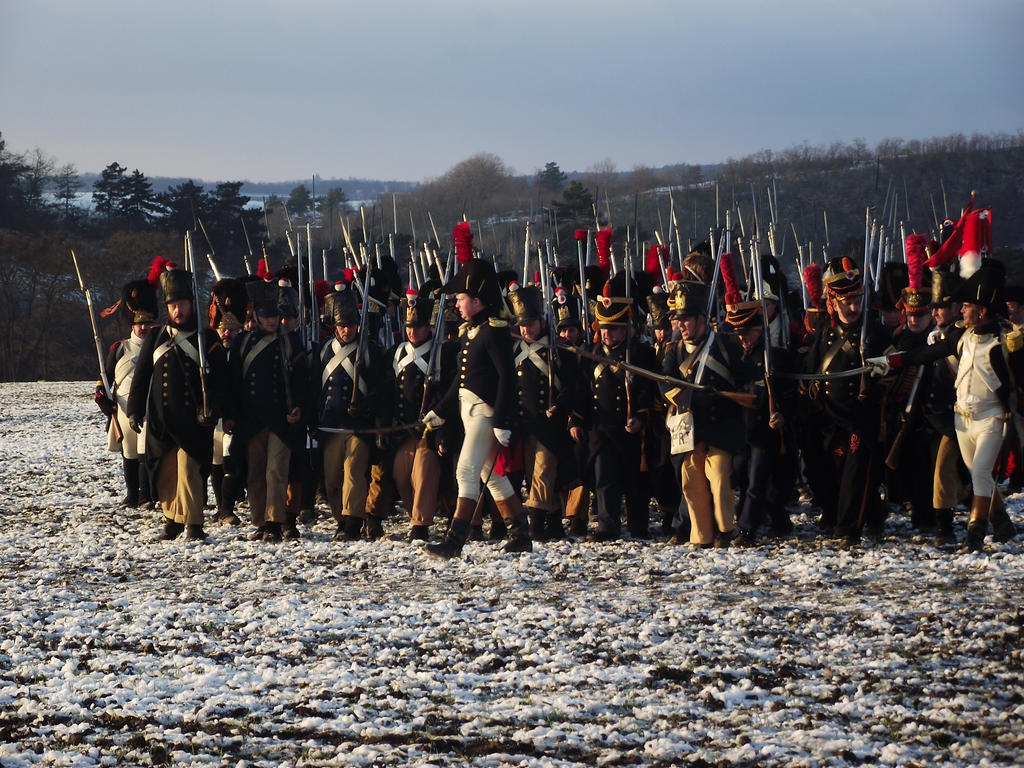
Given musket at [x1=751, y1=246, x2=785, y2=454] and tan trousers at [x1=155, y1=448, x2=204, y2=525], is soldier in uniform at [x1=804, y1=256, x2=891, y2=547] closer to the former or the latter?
musket at [x1=751, y1=246, x2=785, y2=454]

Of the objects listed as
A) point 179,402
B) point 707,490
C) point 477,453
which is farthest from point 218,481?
point 707,490

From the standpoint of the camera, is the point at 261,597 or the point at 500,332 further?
the point at 500,332

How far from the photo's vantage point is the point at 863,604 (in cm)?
784

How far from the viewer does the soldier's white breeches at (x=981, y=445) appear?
934 centimetres

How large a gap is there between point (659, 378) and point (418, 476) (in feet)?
6.91

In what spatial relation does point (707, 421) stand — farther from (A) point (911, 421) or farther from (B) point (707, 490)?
(A) point (911, 421)

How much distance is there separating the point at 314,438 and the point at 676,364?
3.15 m

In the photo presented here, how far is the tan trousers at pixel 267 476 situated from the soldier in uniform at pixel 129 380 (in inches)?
55.2

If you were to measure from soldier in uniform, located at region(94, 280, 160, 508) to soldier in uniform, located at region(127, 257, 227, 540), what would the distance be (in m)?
0.69

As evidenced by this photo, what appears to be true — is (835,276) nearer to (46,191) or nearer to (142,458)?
(142,458)

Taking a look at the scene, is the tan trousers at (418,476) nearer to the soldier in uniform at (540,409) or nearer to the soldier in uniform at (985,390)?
the soldier in uniform at (540,409)

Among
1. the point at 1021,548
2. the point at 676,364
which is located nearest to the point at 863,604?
the point at 1021,548

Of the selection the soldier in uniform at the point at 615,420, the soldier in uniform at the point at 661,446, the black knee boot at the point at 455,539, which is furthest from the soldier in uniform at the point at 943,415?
the black knee boot at the point at 455,539

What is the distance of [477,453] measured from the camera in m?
9.94
